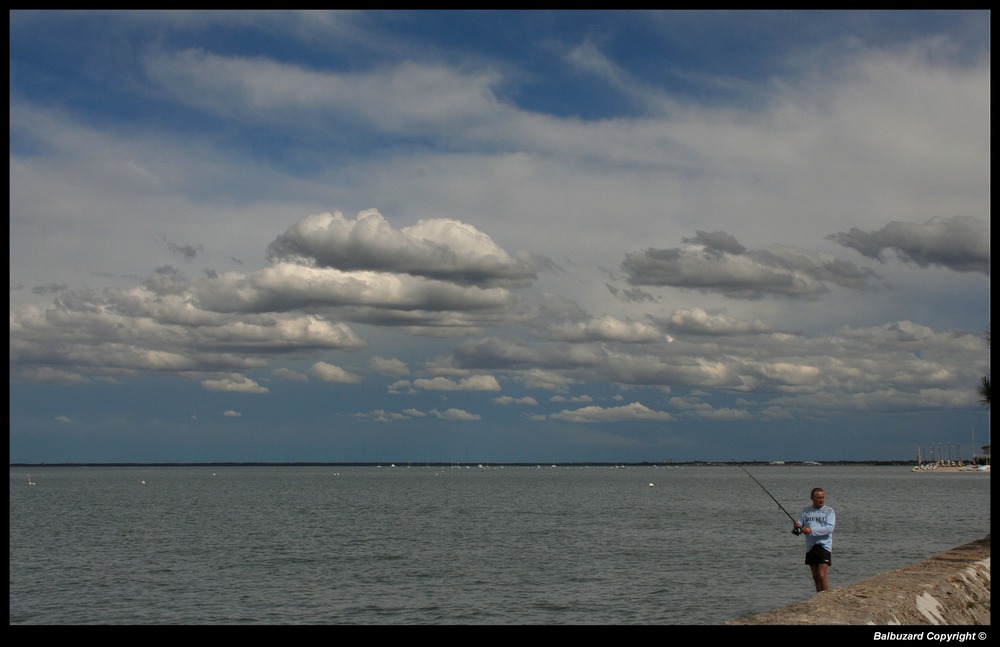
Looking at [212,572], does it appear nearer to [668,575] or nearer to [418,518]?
[668,575]

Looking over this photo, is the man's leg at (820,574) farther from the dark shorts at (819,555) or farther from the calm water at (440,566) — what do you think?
the calm water at (440,566)

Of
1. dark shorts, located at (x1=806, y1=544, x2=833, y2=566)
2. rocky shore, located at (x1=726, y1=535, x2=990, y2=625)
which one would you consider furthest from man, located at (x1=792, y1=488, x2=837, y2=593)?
rocky shore, located at (x1=726, y1=535, x2=990, y2=625)

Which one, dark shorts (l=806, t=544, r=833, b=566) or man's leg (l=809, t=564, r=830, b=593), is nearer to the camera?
dark shorts (l=806, t=544, r=833, b=566)

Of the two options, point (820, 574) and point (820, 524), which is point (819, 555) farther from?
point (820, 524)

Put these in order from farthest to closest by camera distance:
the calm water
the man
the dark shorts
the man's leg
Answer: the calm water < the man's leg < the dark shorts < the man

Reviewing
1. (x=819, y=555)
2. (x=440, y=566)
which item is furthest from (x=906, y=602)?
(x=440, y=566)

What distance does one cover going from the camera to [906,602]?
49.3ft

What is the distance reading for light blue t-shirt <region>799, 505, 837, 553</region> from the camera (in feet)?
53.5

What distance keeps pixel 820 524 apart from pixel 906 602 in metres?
1.89

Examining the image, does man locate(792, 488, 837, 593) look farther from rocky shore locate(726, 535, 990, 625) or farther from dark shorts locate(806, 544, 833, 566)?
rocky shore locate(726, 535, 990, 625)

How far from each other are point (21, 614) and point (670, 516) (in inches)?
1797

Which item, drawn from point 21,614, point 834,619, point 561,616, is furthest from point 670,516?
point 834,619

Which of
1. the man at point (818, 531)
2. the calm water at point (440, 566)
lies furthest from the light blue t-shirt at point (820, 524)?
the calm water at point (440, 566)

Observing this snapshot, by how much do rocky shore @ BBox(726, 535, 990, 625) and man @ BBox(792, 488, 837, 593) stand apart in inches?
→ 20.9
